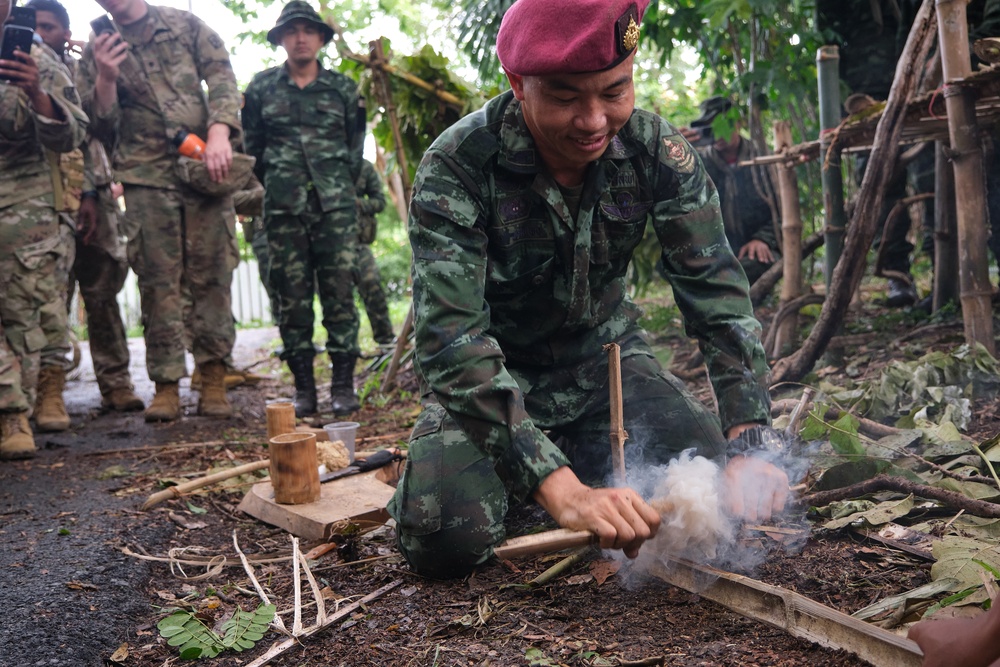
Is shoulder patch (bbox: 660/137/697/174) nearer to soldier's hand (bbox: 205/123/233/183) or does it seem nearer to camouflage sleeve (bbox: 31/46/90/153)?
soldier's hand (bbox: 205/123/233/183)

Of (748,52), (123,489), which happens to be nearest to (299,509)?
(123,489)

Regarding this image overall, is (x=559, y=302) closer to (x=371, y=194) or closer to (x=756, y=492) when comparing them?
(x=756, y=492)

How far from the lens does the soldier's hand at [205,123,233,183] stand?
4945 mm

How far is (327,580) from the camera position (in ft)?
8.61

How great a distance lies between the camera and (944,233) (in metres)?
4.94

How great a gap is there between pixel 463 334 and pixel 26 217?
11.4ft

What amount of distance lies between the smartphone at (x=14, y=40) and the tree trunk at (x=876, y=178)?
414cm

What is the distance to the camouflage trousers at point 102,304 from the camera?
579 centimetres

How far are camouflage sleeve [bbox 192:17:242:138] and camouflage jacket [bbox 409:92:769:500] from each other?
3.09m

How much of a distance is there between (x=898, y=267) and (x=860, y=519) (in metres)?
Result: 4.92

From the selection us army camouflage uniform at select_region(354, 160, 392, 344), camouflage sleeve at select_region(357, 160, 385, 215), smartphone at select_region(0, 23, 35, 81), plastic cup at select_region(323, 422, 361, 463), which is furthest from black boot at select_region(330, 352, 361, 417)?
camouflage sleeve at select_region(357, 160, 385, 215)

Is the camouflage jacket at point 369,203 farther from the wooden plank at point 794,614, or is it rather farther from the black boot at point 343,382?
the wooden plank at point 794,614

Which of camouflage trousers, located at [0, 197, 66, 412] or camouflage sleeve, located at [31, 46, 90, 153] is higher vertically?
camouflage sleeve, located at [31, 46, 90, 153]

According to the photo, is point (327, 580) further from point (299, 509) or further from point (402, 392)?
point (402, 392)
